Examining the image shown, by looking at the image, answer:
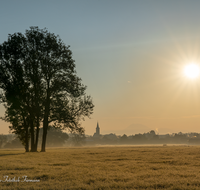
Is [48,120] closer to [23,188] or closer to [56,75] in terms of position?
A: [56,75]

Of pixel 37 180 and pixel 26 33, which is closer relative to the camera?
pixel 37 180

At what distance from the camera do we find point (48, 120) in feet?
114

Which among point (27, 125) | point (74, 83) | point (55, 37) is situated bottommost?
point (27, 125)

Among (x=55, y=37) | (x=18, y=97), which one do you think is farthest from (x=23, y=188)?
(x=55, y=37)

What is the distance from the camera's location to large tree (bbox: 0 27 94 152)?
3206cm

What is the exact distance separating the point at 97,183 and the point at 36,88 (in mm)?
25941

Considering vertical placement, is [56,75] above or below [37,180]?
above

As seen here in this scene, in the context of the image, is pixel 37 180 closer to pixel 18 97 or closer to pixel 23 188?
pixel 23 188

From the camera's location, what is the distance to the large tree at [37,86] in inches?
1262

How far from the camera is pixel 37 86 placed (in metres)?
33.6

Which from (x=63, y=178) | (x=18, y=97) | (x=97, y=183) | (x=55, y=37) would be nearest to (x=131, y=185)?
(x=97, y=183)

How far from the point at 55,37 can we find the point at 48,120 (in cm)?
1321

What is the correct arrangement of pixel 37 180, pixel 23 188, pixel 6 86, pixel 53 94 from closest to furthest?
pixel 23 188
pixel 37 180
pixel 6 86
pixel 53 94

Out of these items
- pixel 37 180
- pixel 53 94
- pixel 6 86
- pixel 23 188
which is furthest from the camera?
pixel 53 94
